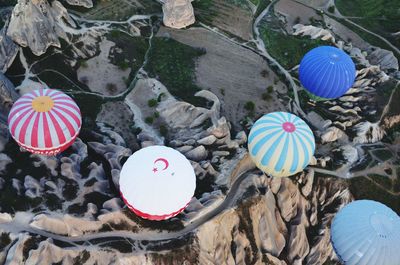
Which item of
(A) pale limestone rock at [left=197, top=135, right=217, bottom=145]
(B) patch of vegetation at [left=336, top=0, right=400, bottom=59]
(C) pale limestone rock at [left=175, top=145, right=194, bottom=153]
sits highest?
(B) patch of vegetation at [left=336, top=0, right=400, bottom=59]

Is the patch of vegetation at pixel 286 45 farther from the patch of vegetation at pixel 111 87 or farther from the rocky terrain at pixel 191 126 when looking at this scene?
the patch of vegetation at pixel 111 87

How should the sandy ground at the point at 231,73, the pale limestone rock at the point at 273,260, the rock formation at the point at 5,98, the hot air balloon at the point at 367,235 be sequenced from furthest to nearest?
the sandy ground at the point at 231,73 → the rock formation at the point at 5,98 → the pale limestone rock at the point at 273,260 → the hot air balloon at the point at 367,235

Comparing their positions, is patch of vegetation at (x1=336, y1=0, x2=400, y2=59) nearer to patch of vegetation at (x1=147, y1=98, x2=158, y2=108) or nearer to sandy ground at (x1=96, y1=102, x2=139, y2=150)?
patch of vegetation at (x1=147, y1=98, x2=158, y2=108)

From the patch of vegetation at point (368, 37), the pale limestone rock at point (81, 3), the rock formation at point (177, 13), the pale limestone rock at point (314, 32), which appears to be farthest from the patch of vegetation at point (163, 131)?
the patch of vegetation at point (368, 37)

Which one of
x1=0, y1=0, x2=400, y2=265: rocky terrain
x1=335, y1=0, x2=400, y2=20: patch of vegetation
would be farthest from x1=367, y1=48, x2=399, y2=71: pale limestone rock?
x1=335, y1=0, x2=400, y2=20: patch of vegetation

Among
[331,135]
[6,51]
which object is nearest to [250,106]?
[331,135]

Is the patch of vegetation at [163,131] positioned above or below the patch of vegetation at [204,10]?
below
